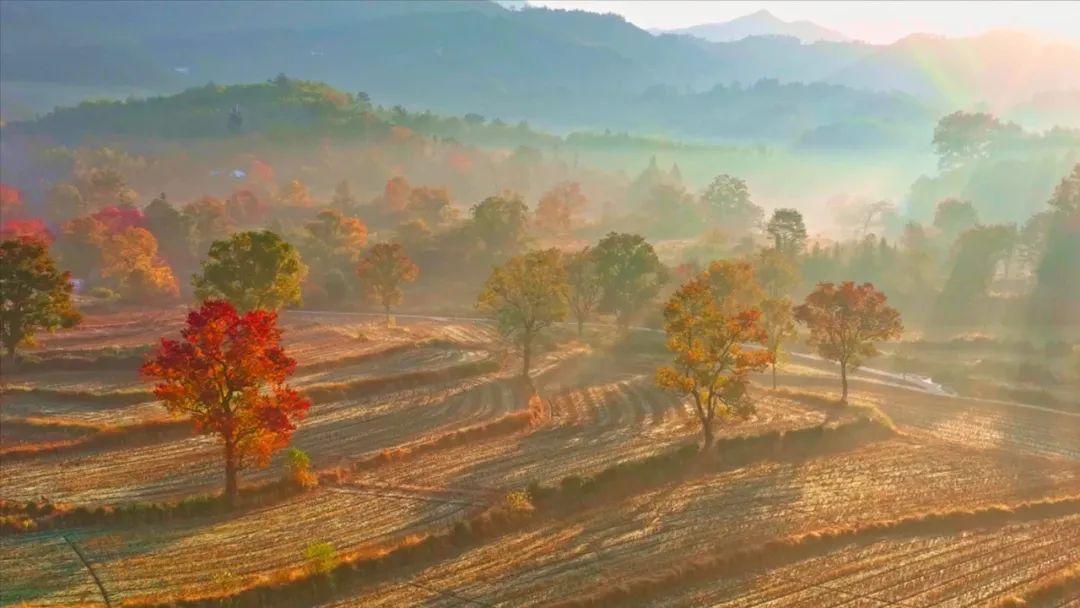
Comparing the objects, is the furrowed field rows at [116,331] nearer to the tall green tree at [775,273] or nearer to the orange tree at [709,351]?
the orange tree at [709,351]

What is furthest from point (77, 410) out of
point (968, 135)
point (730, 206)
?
point (968, 135)

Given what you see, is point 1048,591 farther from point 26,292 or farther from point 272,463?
point 26,292

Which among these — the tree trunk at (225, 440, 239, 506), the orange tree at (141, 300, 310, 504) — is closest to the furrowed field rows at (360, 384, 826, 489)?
the tree trunk at (225, 440, 239, 506)

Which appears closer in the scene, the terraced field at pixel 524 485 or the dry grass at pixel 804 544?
the dry grass at pixel 804 544

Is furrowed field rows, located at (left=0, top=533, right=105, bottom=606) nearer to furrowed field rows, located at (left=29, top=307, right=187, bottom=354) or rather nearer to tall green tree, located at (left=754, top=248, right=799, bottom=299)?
furrowed field rows, located at (left=29, top=307, right=187, bottom=354)

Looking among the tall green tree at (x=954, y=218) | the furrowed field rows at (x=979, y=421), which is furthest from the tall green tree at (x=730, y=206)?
the furrowed field rows at (x=979, y=421)

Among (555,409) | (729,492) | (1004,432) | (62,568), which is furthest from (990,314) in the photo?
(62,568)
